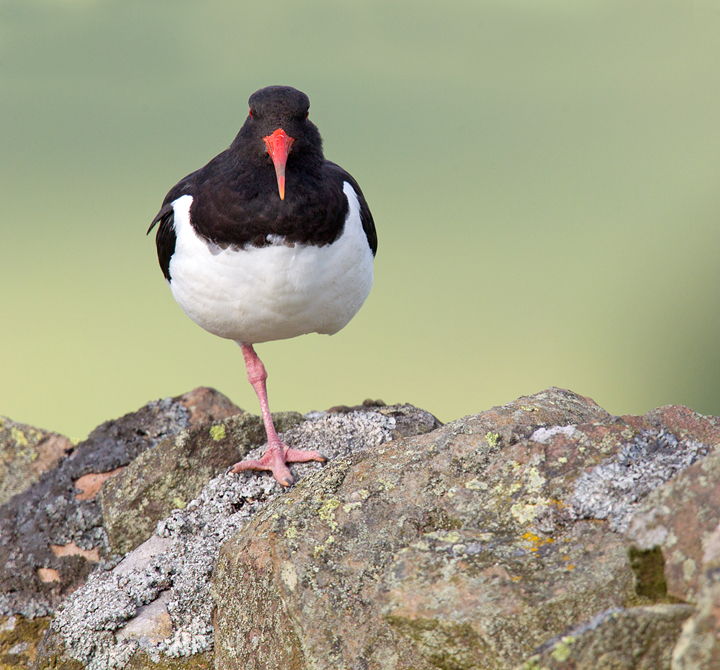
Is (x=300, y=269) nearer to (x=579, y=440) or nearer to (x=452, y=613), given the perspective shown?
(x=579, y=440)

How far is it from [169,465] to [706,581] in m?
3.59

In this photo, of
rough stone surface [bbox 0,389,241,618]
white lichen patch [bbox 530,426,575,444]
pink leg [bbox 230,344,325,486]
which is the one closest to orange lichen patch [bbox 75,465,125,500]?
rough stone surface [bbox 0,389,241,618]

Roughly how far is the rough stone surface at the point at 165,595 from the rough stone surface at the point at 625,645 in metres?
1.85

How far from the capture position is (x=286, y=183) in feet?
13.9

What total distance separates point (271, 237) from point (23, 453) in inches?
144

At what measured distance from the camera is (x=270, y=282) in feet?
14.0

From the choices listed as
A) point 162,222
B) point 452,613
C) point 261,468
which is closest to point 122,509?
point 261,468

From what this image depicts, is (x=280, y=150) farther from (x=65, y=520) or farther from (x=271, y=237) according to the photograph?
(x=65, y=520)

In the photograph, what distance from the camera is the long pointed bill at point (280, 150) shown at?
406 cm

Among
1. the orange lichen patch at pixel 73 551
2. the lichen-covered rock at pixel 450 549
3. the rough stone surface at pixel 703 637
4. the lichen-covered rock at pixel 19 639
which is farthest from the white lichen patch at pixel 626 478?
the lichen-covered rock at pixel 19 639

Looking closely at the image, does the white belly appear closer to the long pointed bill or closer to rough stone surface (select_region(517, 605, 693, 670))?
the long pointed bill

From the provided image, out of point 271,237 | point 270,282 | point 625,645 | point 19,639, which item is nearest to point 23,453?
point 19,639

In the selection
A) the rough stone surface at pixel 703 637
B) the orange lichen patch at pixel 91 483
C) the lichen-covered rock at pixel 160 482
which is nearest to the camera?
the rough stone surface at pixel 703 637

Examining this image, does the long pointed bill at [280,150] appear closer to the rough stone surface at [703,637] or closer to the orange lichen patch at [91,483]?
the orange lichen patch at [91,483]
